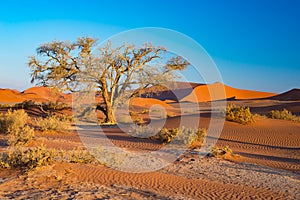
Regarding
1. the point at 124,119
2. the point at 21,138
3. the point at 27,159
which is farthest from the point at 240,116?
the point at 27,159

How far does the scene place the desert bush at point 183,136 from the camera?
12.8 metres

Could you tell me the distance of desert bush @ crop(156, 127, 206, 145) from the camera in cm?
1281

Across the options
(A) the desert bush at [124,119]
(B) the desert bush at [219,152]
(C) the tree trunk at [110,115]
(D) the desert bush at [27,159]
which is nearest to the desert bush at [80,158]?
(D) the desert bush at [27,159]

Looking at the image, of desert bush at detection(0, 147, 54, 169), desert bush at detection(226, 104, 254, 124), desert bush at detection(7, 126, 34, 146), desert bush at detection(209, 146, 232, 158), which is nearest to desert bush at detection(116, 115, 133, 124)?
desert bush at detection(226, 104, 254, 124)

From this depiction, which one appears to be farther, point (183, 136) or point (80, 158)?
point (183, 136)

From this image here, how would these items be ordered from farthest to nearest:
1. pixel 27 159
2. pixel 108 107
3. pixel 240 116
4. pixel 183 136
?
1. pixel 108 107
2. pixel 240 116
3. pixel 183 136
4. pixel 27 159

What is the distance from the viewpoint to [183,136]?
42.8 ft

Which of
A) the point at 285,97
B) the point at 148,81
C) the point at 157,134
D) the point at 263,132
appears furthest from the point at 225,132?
the point at 285,97

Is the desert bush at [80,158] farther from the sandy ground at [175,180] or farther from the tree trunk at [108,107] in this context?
the tree trunk at [108,107]

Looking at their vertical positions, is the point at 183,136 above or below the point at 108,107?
below

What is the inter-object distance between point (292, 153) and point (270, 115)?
40.5 feet

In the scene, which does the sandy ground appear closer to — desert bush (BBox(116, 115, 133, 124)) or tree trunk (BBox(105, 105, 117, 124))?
tree trunk (BBox(105, 105, 117, 124))

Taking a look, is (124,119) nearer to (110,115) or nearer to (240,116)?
(110,115)

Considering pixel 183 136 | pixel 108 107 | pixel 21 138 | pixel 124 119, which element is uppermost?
pixel 108 107
